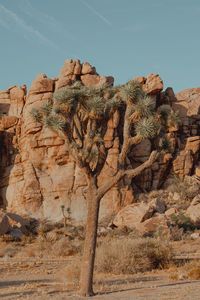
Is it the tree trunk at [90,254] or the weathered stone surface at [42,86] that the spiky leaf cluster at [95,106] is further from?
the weathered stone surface at [42,86]

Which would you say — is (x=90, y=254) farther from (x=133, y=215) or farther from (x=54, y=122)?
(x=133, y=215)

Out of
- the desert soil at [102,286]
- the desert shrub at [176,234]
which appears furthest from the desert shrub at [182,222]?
the desert soil at [102,286]

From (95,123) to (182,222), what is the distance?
1812cm

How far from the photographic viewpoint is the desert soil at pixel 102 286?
811 centimetres

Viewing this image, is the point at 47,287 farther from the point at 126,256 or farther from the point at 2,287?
the point at 126,256

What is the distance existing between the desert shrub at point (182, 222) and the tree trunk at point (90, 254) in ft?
60.8

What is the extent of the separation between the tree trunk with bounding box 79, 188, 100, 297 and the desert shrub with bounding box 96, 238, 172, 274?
3.36 metres

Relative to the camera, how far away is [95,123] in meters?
10.1

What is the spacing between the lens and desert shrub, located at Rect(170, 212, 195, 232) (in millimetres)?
25900

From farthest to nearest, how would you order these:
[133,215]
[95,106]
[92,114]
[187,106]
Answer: [187,106]
[133,215]
[92,114]
[95,106]

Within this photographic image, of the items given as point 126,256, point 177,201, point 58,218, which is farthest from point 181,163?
point 126,256

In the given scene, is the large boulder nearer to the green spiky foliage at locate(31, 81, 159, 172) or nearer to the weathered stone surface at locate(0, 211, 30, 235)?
the weathered stone surface at locate(0, 211, 30, 235)

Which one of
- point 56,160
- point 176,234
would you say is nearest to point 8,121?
point 56,160

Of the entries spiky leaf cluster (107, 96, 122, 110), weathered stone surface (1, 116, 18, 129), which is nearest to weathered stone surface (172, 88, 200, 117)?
weathered stone surface (1, 116, 18, 129)
